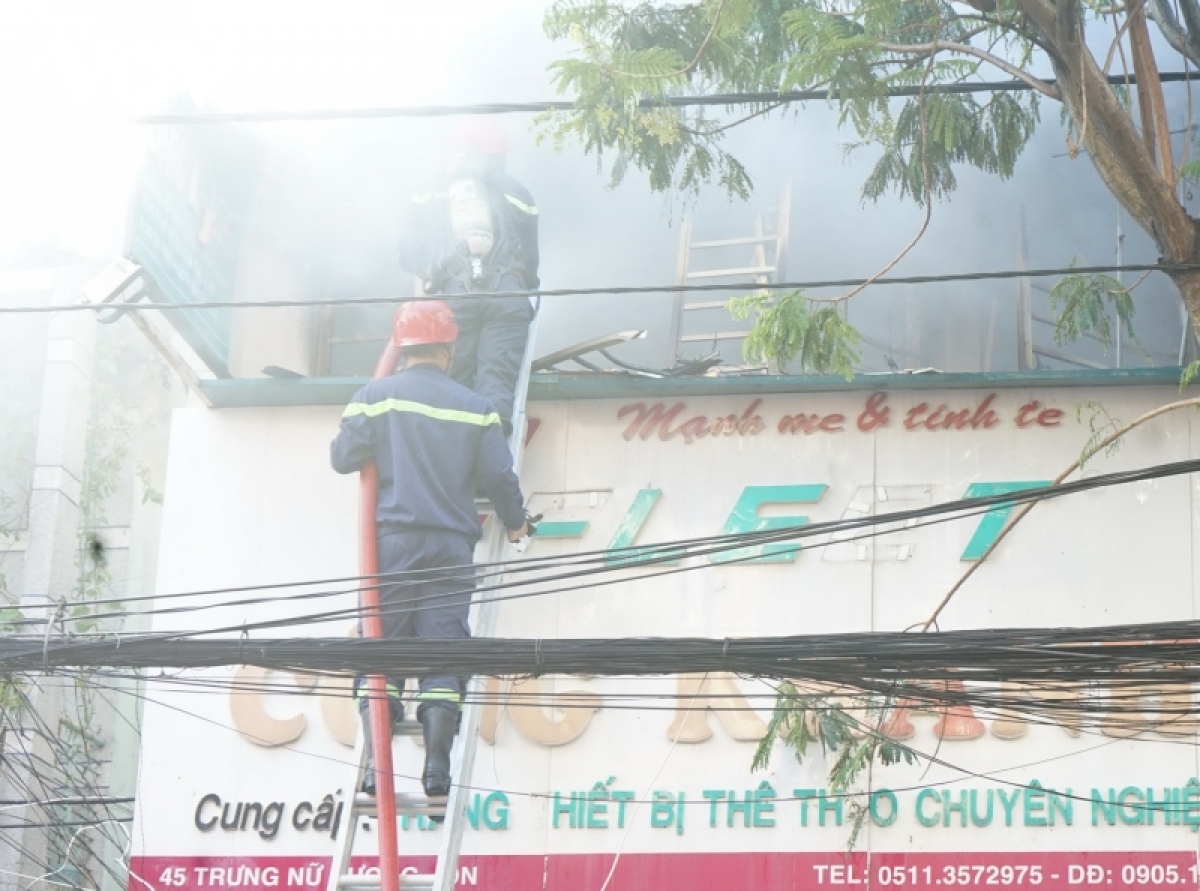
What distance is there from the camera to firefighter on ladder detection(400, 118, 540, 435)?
10.6 m

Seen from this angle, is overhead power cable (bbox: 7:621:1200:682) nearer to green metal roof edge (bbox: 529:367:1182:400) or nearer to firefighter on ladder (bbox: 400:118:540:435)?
green metal roof edge (bbox: 529:367:1182:400)

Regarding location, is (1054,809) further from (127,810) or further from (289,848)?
(127,810)

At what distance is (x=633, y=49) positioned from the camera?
9273mm

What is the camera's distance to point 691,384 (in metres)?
10.7

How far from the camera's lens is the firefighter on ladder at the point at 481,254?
416 inches

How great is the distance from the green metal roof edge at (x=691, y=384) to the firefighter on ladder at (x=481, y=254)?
40cm

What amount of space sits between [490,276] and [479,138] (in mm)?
1027

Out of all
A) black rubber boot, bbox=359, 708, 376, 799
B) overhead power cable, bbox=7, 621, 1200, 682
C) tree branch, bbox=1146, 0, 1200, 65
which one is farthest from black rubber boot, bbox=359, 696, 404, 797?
tree branch, bbox=1146, 0, 1200, 65

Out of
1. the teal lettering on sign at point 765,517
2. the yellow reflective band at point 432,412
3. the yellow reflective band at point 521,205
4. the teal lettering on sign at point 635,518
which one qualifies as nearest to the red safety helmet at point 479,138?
the yellow reflective band at point 521,205

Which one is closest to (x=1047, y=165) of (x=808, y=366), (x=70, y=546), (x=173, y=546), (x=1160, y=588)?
(x=1160, y=588)

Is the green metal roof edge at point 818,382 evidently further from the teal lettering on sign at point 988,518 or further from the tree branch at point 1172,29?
the tree branch at point 1172,29

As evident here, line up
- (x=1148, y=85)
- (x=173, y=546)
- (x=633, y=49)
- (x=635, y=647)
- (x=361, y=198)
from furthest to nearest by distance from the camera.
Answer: (x=361, y=198) → (x=173, y=546) → (x=633, y=49) → (x=1148, y=85) → (x=635, y=647)

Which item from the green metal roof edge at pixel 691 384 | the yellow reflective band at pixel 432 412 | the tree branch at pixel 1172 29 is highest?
the tree branch at pixel 1172 29

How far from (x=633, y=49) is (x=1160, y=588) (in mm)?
4000
